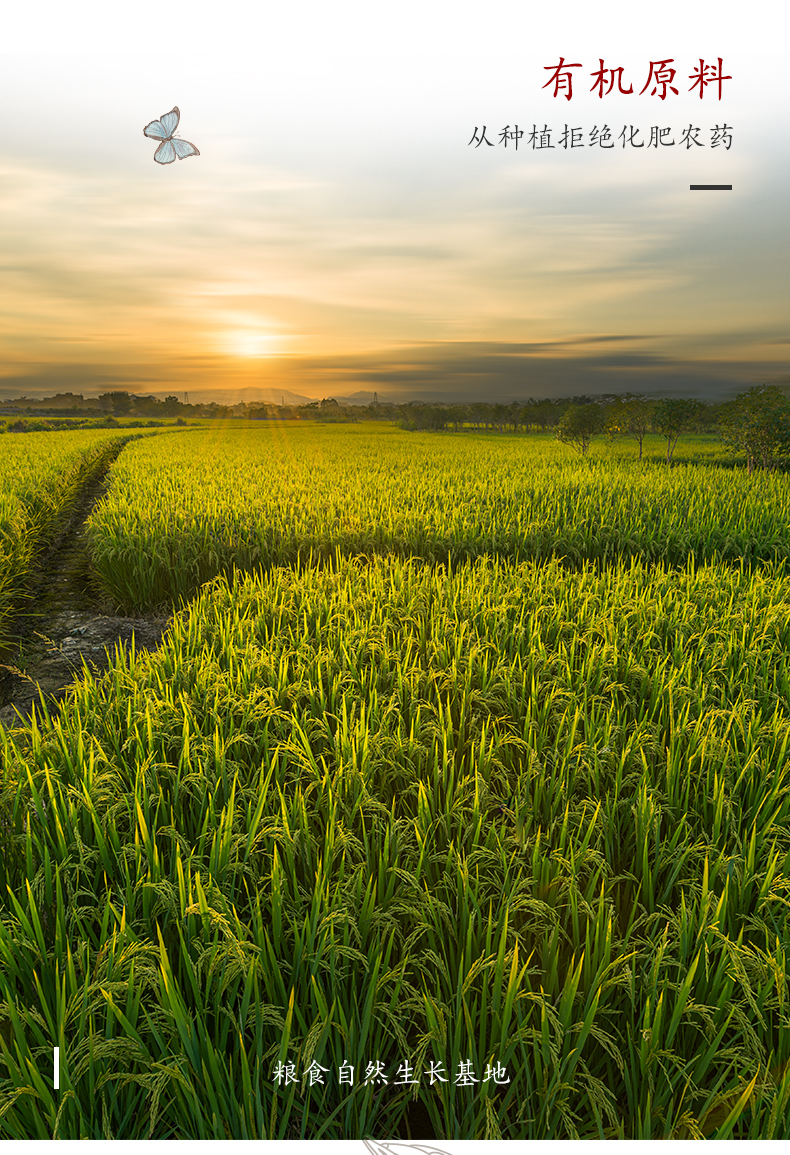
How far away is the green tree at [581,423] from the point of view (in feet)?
112

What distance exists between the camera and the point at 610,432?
34469mm

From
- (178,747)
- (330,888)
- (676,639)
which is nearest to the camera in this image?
(330,888)

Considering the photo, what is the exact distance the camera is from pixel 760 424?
24.2 meters

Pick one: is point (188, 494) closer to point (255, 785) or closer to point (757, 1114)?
point (255, 785)

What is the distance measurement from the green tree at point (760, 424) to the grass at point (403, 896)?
24.8m

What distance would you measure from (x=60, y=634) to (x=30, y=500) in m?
5.80

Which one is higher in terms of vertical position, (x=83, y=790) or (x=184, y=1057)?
(x=83, y=790)

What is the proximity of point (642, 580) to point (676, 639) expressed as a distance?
2056 mm

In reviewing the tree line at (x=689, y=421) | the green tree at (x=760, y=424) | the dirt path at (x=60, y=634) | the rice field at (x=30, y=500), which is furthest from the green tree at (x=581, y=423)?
the dirt path at (x=60, y=634)

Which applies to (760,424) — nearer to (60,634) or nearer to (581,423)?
(581,423)

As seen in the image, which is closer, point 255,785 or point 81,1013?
point 81,1013

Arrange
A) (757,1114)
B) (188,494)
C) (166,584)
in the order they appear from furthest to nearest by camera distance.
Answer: (188,494), (166,584), (757,1114)

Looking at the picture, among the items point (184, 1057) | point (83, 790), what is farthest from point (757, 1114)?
point (83, 790)
